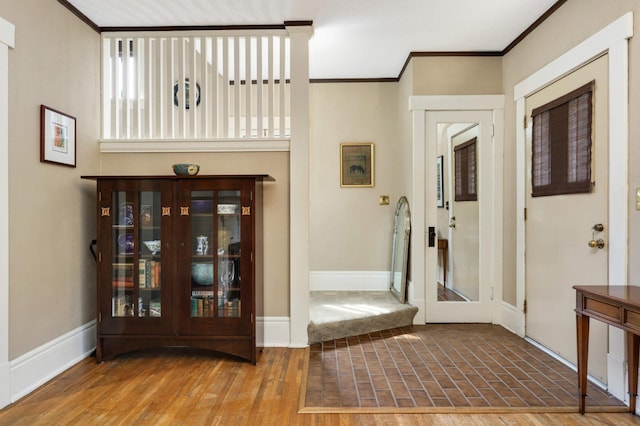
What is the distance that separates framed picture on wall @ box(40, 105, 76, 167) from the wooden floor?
5.14 feet

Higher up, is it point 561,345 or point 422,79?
point 422,79

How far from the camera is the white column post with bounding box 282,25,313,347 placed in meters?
3.47

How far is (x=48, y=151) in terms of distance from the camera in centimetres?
282

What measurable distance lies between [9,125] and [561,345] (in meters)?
4.14

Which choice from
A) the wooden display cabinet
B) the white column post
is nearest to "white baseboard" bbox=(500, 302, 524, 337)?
the white column post

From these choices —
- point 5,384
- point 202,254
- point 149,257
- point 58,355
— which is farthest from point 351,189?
point 5,384

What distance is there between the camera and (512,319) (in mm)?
3801

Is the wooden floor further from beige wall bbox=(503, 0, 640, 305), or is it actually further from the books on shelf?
beige wall bbox=(503, 0, 640, 305)

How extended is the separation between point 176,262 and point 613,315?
9.27 feet

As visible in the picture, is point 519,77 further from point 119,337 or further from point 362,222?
point 119,337

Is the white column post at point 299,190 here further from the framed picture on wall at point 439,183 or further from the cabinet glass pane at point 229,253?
the framed picture on wall at point 439,183

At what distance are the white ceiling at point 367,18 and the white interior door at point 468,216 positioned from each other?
28.6 inches

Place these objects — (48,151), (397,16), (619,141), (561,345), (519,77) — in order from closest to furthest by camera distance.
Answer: (619,141) < (48,151) < (561,345) < (397,16) < (519,77)

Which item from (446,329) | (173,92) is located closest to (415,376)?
(446,329)
